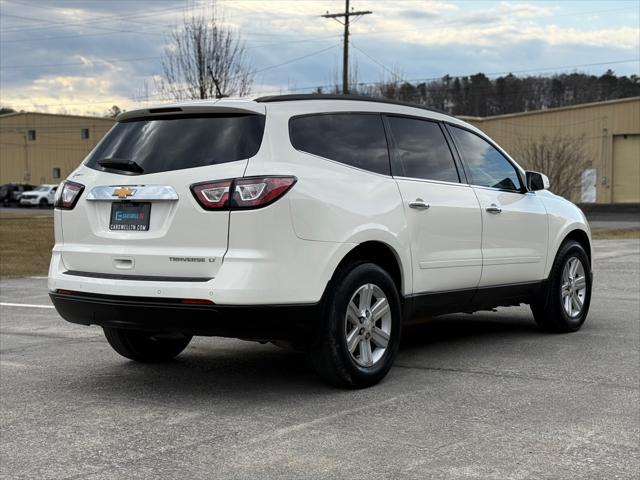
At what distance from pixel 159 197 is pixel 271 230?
724 millimetres

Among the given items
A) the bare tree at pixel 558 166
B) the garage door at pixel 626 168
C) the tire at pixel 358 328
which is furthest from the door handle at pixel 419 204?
the garage door at pixel 626 168

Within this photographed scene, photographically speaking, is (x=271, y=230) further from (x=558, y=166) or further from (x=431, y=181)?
(x=558, y=166)

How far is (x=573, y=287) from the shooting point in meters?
8.16

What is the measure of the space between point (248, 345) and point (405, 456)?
340 centimetres

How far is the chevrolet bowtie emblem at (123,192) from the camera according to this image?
542cm

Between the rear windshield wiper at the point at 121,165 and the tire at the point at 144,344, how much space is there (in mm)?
1331

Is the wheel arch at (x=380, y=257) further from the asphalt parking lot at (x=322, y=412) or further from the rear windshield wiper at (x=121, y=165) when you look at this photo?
the rear windshield wiper at (x=121, y=165)

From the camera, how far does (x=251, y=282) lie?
5.09 m

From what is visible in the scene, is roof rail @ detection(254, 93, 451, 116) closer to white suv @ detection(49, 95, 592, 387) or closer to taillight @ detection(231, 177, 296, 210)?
white suv @ detection(49, 95, 592, 387)

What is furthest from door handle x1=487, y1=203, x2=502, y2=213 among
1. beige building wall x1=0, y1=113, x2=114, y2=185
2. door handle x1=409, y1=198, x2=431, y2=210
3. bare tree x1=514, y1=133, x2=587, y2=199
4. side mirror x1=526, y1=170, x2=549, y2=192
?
beige building wall x1=0, y1=113, x2=114, y2=185

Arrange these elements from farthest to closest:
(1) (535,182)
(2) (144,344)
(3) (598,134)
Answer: (3) (598,134) < (1) (535,182) < (2) (144,344)

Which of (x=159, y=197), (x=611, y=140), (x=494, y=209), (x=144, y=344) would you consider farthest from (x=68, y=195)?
(x=611, y=140)

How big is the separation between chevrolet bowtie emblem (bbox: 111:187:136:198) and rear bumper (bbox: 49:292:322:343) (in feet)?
2.04

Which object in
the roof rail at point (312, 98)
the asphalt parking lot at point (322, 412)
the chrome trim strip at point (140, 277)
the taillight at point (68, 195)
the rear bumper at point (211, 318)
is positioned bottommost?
the asphalt parking lot at point (322, 412)
